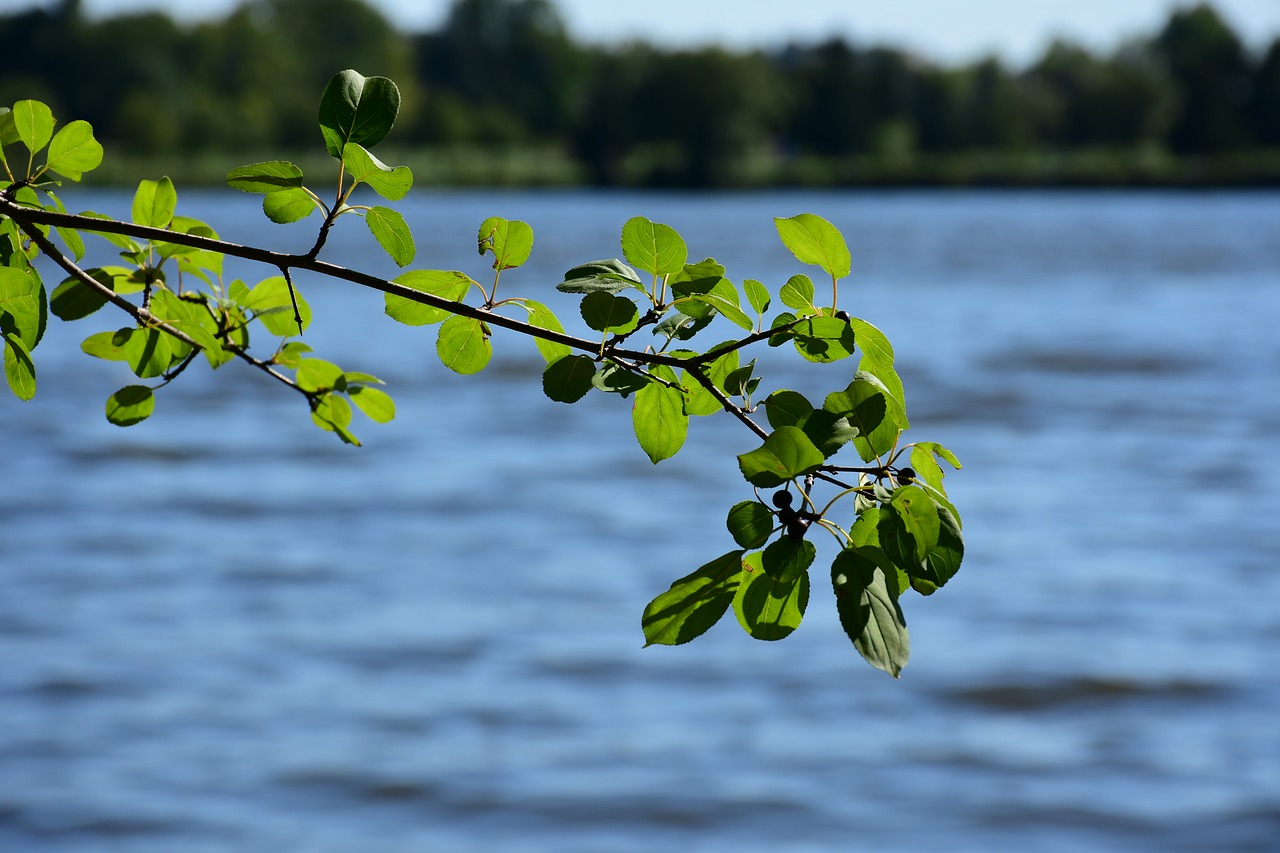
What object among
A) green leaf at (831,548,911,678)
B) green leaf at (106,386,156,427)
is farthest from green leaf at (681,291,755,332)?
green leaf at (106,386,156,427)

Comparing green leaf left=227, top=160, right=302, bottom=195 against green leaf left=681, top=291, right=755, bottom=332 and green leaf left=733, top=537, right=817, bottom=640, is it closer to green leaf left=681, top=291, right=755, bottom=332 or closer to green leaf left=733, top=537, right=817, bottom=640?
green leaf left=681, top=291, right=755, bottom=332

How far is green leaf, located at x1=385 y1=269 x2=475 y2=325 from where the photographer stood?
4.28 ft

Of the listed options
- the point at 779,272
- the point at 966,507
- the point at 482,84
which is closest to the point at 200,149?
the point at 482,84

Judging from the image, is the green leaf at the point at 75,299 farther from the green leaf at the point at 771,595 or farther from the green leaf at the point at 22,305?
the green leaf at the point at 771,595

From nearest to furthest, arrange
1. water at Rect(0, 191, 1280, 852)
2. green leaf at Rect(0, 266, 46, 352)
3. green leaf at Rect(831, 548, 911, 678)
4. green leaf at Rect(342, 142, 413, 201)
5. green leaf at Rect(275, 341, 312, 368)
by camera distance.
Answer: green leaf at Rect(831, 548, 911, 678) < green leaf at Rect(342, 142, 413, 201) < green leaf at Rect(0, 266, 46, 352) < green leaf at Rect(275, 341, 312, 368) < water at Rect(0, 191, 1280, 852)

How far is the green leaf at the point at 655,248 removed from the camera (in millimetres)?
1275

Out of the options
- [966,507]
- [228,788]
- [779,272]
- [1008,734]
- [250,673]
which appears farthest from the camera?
[779,272]

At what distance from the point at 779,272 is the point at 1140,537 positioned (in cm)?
2670

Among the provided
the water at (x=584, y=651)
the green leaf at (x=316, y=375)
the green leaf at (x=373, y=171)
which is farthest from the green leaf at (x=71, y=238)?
the water at (x=584, y=651)

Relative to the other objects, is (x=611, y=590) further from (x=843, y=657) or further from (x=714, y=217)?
(x=714, y=217)

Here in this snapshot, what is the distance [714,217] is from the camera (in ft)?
245

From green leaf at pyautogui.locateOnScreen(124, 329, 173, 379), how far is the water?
6.03 meters

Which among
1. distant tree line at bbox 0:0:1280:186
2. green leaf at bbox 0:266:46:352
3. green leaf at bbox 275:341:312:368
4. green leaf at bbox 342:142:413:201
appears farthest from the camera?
distant tree line at bbox 0:0:1280:186

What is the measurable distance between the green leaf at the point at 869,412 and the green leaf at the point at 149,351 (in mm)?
908
